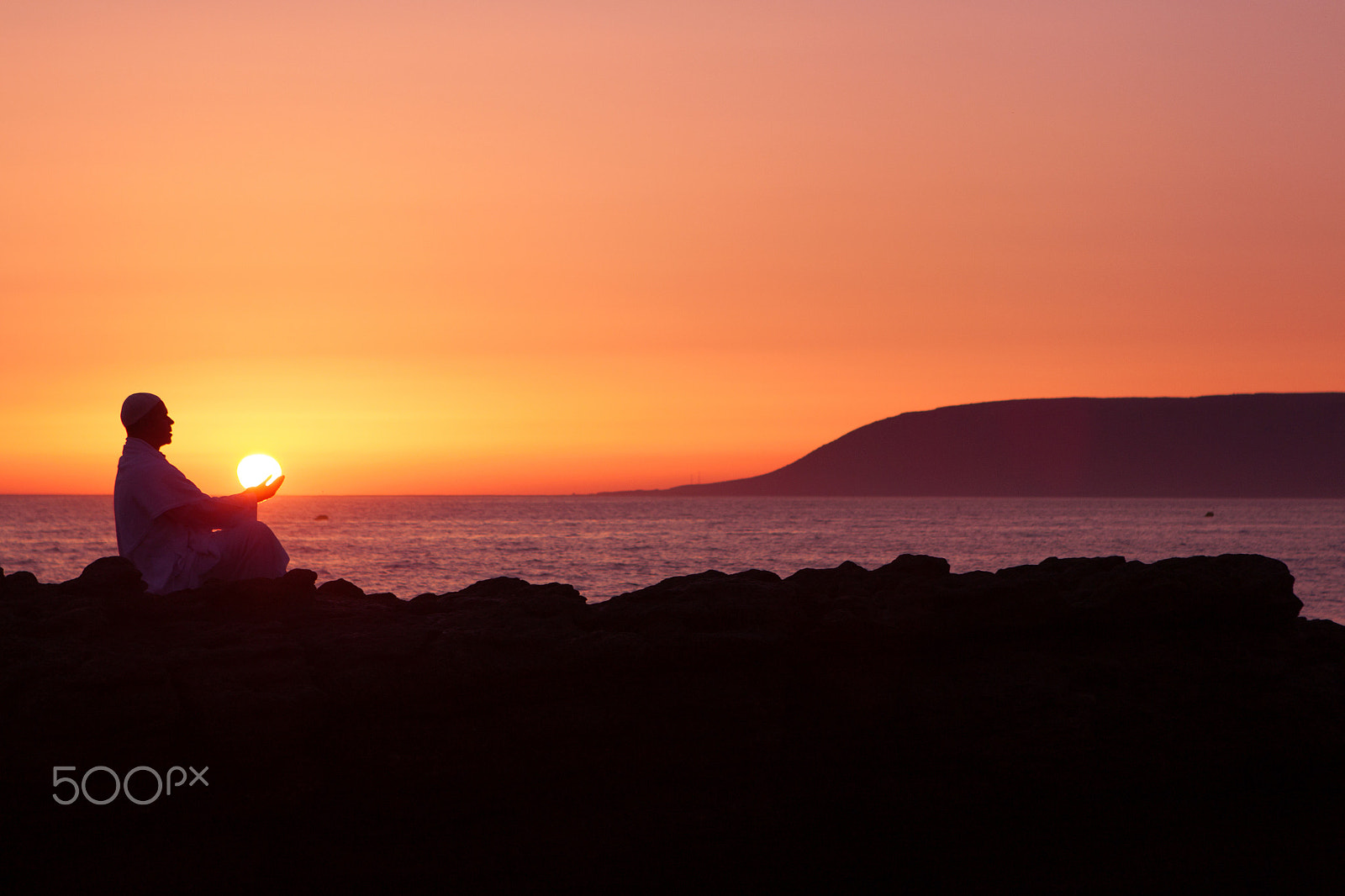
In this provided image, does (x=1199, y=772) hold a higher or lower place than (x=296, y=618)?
lower

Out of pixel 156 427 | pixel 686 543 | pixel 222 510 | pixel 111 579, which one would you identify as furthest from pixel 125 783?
pixel 686 543

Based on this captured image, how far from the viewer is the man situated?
22.3 ft

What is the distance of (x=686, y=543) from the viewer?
7588cm

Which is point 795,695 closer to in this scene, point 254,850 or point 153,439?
point 254,850

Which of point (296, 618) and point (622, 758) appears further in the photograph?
point (296, 618)

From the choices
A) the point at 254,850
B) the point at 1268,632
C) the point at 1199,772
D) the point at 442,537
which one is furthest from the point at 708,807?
the point at 442,537

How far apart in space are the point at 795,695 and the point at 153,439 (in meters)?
4.36

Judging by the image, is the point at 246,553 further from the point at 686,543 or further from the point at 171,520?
the point at 686,543

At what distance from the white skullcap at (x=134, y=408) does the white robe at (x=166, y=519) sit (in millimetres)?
138

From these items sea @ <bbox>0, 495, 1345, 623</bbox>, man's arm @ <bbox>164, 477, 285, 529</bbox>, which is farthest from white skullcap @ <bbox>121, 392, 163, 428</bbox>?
sea @ <bbox>0, 495, 1345, 623</bbox>

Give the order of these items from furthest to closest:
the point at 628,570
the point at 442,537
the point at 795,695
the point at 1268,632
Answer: the point at 442,537 < the point at 628,570 < the point at 1268,632 < the point at 795,695

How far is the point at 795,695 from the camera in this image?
6.20 meters

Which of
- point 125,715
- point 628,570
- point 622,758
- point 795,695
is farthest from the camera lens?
point 628,570

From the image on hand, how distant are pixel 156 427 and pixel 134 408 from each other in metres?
0.18
